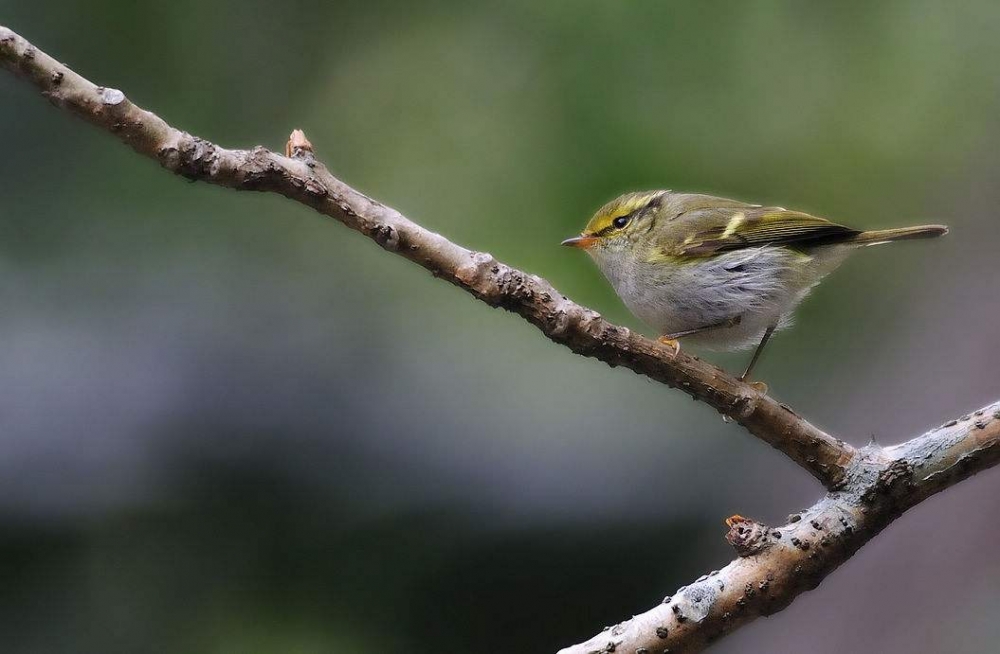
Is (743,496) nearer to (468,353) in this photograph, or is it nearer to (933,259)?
(468,353)

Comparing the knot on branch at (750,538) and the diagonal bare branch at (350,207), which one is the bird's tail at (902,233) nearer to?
the diagonal bare branch at (350,207)

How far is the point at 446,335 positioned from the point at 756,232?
2.41m

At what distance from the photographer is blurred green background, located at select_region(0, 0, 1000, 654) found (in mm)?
4340

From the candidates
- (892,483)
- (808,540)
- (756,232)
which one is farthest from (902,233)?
(808,540)

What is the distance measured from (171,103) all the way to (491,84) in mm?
1777

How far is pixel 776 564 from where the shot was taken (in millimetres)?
1996

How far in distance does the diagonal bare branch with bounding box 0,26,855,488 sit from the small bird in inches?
36.3

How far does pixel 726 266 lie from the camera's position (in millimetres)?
3037

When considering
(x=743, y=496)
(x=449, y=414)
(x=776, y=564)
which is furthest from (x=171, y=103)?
(x=776, y=564)

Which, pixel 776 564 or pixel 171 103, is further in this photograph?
pixel 171 103

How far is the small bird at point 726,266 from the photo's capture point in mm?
2998

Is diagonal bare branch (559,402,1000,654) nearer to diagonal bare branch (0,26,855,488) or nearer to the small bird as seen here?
diagonal bare branch (0,26,855,488)

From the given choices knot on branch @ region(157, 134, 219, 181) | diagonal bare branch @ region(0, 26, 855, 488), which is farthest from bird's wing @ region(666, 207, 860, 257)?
knot on branch @ region(157, 134, 219, 181)

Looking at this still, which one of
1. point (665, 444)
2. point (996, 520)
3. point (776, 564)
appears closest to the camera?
point (776, 564)
